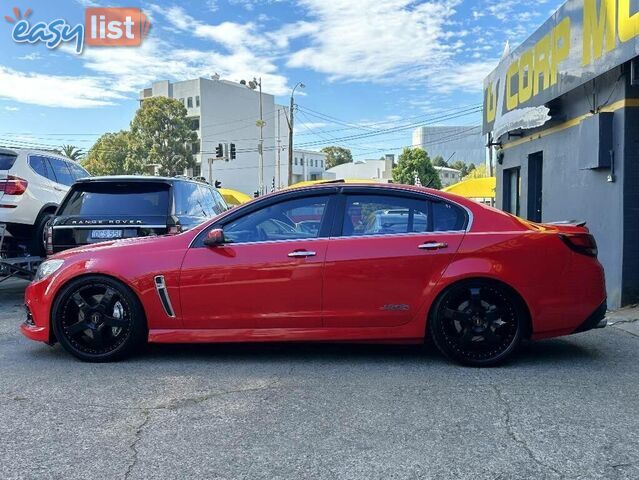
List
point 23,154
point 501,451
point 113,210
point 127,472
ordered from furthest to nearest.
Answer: point 23,154, point 113,210, point 501,451, point 127,472

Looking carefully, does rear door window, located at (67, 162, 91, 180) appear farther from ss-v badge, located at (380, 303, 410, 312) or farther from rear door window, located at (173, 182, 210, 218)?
ss-v badge, located at (380, 303, 410, 312)

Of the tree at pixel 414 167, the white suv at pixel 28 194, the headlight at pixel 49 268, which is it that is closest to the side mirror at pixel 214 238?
the headlight at pixel 49 268

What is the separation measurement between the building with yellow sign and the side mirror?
4.96m

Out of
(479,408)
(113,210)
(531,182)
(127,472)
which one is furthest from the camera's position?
(531,182)

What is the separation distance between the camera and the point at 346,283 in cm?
470

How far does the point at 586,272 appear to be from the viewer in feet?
15.6

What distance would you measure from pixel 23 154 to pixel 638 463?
861 cm

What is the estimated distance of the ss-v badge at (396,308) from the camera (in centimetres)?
470

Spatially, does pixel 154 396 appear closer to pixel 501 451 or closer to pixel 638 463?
pixel 501 451

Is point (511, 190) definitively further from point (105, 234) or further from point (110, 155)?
point (110, 155)

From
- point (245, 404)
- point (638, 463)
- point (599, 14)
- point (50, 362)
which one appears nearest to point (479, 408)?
point (638, 463)

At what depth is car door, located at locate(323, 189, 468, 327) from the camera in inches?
184

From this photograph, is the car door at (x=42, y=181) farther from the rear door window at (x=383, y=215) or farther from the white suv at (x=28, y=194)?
the rear door window at (x=383, y=215)

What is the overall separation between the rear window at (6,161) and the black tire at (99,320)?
4.35m
